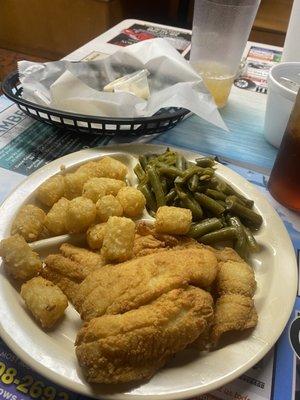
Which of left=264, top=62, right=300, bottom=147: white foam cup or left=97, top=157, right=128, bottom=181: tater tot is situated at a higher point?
left=264, top=62, right=300, bottom=147: white foam cup

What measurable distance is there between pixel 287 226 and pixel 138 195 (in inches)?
17.5

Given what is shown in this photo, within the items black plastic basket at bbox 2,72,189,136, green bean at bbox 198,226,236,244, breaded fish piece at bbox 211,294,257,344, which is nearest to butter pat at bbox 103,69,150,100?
black plastic basket at bbox 2,72,189,136

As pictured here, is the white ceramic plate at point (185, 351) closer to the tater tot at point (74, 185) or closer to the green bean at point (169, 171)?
the tater tot at point (74, 185)

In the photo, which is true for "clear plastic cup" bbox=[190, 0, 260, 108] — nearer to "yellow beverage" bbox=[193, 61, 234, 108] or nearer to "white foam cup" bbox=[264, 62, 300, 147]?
"yellow beverage" bbox=[193, 61, 234, 108]

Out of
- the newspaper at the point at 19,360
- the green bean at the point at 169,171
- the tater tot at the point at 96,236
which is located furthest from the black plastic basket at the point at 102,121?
the tater tot at the point at 96,236

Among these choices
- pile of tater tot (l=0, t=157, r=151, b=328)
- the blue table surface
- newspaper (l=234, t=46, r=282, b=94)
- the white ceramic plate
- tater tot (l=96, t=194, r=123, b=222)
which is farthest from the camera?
newspaper (l=234, t=46, r=282, b=94)

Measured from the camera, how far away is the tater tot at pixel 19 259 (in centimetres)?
84

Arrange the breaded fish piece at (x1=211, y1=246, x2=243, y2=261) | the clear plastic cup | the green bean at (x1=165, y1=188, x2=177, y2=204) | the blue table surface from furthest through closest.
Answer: the clear plastic cup < the blue table surface < the green bean at (x1=165, y1=188, x2=177, y2=204) < the breaded fish piece at (x1=211, y1=246, x2=243, y2=261)

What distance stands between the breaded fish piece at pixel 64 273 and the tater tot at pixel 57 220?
0.42 feet

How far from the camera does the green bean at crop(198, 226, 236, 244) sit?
102 cm

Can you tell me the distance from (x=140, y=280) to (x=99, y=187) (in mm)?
393

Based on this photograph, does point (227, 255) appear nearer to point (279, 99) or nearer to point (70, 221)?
point (70, 221)

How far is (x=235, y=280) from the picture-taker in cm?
86

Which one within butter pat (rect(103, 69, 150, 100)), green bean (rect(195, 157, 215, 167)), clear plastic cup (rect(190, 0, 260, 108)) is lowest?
green bean (rect(195, 157, 215, 167))
